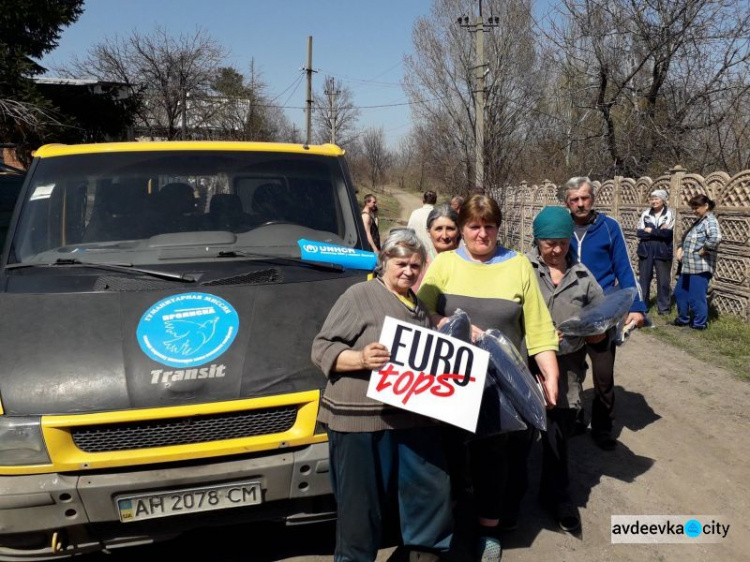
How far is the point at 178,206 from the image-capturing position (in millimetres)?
3781

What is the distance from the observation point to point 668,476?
4102mm

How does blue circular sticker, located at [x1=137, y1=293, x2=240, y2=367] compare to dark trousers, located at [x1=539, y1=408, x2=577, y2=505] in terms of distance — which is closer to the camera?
blue circular sticker, located at [x1=137, y1=293, x2=240, y2=367]

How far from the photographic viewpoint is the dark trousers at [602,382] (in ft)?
14.0

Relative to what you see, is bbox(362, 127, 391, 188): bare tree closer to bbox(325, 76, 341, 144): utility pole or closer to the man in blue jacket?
bbox(325, 76, 341, 144): utility pole

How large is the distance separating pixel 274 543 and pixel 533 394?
1639mm

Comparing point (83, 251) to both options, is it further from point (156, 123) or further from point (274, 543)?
point (156, 123)

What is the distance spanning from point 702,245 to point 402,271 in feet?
22.0

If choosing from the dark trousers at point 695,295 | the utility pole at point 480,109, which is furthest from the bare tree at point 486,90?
the dark trousers at point 695,295

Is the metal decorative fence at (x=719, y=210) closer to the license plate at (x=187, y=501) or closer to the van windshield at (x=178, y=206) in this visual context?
the van windshield at (x=178, y=206)

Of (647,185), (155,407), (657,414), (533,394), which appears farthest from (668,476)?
(647,185)

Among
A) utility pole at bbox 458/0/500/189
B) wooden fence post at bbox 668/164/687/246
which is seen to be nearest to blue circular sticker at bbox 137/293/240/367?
wooden fence post at bbox 668/164/687/246

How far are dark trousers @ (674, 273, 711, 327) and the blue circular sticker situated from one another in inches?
276

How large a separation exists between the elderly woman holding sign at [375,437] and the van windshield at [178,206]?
1.20m

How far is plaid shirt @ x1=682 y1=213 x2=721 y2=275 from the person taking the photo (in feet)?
25.7
